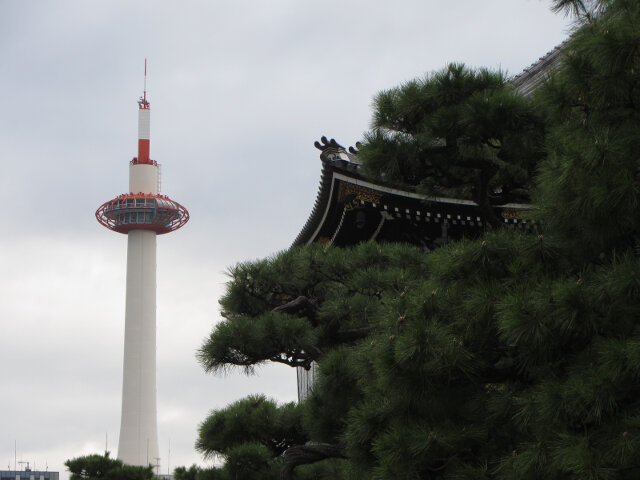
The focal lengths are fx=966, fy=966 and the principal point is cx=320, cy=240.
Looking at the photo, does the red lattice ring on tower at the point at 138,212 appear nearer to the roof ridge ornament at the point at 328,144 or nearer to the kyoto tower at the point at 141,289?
the kyoto tower at the point at 141,289

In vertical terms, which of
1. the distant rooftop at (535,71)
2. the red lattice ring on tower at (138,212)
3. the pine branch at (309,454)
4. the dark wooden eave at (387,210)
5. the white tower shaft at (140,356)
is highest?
the red lattice ring on tower at (138,212)

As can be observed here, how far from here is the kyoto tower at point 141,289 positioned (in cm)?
6350

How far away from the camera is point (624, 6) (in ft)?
24.4

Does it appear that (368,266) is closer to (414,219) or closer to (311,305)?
(311,305)

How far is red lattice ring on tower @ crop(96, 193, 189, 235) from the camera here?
67188mm

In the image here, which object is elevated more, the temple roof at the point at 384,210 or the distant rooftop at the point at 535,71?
the distant rooftop at the point at 535,71

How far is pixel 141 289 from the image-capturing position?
2603 inches

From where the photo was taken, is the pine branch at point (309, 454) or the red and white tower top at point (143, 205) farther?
the red and white tower top at point (143, 205)

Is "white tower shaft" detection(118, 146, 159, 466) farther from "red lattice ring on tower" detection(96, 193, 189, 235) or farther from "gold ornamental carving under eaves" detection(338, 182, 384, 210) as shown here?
"gold ornamental carving under eaves" detection(338, 182, 384, 210)

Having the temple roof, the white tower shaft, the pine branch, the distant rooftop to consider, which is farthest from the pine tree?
the white tower shaft

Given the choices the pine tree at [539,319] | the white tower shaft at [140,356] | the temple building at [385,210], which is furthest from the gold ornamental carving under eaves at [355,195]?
the white tower shaft at [140,356]

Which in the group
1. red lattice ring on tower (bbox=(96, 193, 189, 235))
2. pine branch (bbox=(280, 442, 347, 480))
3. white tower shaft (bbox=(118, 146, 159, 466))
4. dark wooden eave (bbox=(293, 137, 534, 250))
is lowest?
pine branch (bbox=(280, 442, 347, 480))

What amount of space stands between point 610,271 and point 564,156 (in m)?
0.95

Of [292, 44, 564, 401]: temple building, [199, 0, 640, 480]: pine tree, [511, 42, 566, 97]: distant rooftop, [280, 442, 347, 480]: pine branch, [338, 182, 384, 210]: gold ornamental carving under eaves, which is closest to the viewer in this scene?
[199, 0, 640, 480]: pine tree
